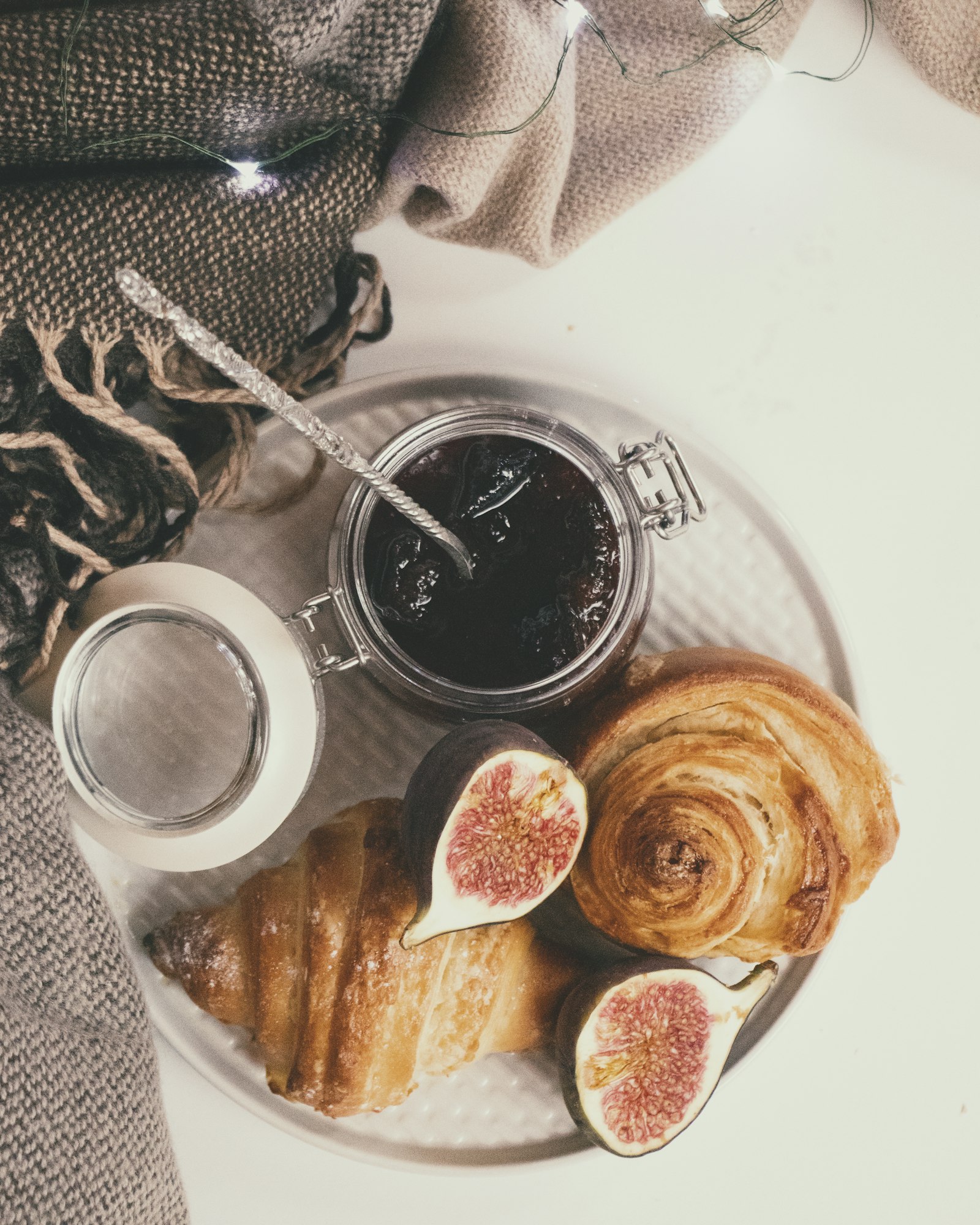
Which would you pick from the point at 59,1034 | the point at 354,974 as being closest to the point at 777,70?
the point at 354,974

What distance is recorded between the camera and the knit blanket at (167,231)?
77 centimetres

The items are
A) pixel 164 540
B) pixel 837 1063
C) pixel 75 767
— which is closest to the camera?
pixel 75 767

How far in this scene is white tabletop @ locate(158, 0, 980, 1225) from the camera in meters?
1.02

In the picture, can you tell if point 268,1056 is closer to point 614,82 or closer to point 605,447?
point 605,447

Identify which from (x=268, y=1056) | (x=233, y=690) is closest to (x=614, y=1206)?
(x=268, y=1056)

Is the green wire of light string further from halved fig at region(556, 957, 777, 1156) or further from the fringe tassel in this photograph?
halved fig at region(556, 957, 777, 1156)

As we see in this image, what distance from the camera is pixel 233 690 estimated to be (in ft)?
2.64

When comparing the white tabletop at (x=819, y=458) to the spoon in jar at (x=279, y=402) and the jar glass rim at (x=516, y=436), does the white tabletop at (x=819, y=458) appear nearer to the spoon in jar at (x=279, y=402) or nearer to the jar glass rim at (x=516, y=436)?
the jar glass rim at (x=516, y=436)

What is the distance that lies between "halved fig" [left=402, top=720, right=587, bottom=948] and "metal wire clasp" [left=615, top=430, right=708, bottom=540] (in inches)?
10.0

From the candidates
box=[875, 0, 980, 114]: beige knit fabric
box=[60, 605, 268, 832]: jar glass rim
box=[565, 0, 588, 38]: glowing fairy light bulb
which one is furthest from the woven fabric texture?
box=[875, 0, 980, 114]: beige knit fabric

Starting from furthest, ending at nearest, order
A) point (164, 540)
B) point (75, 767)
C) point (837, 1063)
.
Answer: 1. point (837, 1063)
2. point (164, 540)
3. point (75, 767)

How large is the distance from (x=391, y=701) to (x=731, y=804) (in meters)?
0.35

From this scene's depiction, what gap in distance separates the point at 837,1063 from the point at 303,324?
0.99m

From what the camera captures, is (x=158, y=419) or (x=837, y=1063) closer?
(x=158, y=419)
